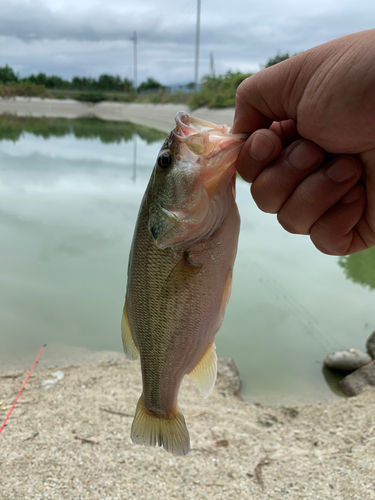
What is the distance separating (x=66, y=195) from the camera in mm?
14234

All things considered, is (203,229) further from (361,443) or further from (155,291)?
(361,443)

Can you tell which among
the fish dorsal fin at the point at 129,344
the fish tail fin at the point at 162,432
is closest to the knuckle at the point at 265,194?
the fish dorsal fin at the point at 129,344

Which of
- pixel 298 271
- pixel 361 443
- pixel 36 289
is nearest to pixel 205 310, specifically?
pixel 361 443

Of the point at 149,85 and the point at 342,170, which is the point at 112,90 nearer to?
the point at 149,85

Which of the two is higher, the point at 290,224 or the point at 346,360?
the point at 290,224

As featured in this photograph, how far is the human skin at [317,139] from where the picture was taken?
1571mm

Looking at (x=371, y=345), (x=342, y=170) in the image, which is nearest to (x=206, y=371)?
(x=342, y=170)

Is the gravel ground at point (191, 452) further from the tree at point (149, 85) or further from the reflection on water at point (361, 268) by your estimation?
the tree at point (149, 85)

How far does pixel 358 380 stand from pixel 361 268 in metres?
4.42

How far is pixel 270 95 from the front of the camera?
182 cm

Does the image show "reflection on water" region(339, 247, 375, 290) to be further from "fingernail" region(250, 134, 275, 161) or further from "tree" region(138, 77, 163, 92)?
"tree" region(138, 77, 163, 92)

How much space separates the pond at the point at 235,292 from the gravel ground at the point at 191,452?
851 mm

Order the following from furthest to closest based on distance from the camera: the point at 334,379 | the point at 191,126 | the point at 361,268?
1. the point at 361,268
2. the point at 334,379
3. the point at 191,126

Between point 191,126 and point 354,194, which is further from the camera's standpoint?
point 354,194
